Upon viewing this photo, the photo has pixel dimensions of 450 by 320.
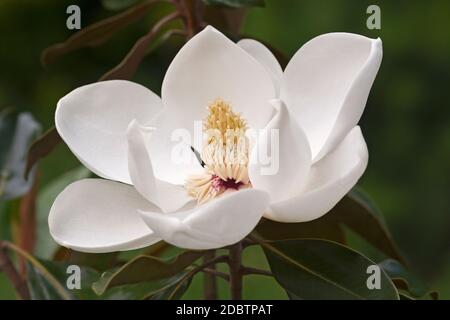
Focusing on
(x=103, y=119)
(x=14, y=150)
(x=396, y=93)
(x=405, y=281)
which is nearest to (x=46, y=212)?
(x=14, y=150)

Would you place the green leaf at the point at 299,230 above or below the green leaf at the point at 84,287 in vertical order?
above

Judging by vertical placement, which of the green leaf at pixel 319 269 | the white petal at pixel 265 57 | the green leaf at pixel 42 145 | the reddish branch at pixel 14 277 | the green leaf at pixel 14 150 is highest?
the white petal at pixel 265 57

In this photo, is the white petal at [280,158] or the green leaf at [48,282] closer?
the white petal at [280,158]

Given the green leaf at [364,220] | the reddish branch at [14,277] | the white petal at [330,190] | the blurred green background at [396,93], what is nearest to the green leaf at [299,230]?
the green leaf at [364,220]

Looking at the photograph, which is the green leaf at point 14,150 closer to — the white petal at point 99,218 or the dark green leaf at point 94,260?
the dark green leaf at point 94,260

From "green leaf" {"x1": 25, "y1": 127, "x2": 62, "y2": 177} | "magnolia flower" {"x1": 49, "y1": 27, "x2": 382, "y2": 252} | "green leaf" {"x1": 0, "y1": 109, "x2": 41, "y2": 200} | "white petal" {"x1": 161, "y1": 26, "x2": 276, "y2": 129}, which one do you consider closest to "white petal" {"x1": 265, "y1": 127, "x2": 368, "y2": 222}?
"magnolia flower" {"x1": 49, "y1": 27, "x2": 382, "y2": 252}

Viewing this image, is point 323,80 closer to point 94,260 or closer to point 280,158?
point 280,158
